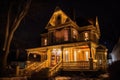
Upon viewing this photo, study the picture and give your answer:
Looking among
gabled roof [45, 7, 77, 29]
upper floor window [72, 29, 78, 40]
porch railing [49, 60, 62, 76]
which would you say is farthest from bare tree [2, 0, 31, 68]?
upper floor window [72, 29, 78, 40]

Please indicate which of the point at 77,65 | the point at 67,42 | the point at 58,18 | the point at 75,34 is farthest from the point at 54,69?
the point at 58,18

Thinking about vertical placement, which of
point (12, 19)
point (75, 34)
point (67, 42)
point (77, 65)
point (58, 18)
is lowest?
point (77, 65)

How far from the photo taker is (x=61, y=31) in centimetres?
2570

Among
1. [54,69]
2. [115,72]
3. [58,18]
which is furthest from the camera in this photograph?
[58,18]

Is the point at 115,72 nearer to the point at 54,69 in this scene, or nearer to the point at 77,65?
the point at 54,69

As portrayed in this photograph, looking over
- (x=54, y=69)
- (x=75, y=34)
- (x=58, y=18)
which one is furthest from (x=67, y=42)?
(x=54, y=69)

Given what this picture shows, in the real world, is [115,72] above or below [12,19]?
below

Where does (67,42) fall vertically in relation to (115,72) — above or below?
above

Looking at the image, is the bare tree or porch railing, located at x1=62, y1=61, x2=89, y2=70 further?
porch railing, located at x1=62, y1=61, x2=89, y2=70

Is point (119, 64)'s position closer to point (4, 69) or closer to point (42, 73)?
point (42, 73)

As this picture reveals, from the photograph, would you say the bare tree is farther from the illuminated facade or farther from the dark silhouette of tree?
the dark silhouette of tree

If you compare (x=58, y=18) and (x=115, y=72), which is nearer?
(x=115, y=72)

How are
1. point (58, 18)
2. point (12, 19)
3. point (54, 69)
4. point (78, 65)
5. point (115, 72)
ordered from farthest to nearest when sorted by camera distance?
1. point (58, 18)
2. point (12, 19)
3. point (78, 65)
4. point (54, 69)
5. point (115, 72)

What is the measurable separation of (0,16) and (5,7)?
163cm
